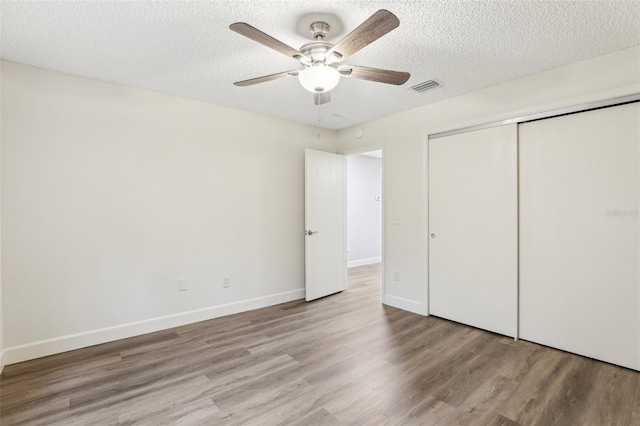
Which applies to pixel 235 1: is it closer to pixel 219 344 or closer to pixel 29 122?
pixel 29 122

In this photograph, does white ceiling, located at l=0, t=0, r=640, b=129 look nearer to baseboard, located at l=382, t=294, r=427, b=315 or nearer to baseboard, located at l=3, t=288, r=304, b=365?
baseboard, located at l=3, t=288, r=304, b=365

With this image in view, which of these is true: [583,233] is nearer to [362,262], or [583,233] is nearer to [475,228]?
[475,228]

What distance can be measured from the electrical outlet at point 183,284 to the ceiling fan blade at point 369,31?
2803 millimetres

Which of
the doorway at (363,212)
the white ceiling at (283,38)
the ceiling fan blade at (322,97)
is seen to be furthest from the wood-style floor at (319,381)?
the doorway at (363,212)

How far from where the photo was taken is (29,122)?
104 inches

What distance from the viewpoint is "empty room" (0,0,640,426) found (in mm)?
2004

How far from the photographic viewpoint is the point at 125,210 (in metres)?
3.08

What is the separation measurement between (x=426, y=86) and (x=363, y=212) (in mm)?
4163

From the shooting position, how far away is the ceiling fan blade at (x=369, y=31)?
1549mm

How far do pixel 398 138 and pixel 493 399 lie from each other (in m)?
2.96

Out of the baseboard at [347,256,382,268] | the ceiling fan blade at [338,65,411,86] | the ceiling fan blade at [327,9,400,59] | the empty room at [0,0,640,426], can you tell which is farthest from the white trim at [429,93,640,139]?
the baseboard at [347,256,382,268]

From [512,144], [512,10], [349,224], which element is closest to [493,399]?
[512,144]

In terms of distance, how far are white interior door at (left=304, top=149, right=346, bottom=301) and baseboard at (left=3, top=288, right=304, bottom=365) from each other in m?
0.63

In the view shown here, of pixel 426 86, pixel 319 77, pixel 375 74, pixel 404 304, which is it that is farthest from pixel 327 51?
pixel 404 304
